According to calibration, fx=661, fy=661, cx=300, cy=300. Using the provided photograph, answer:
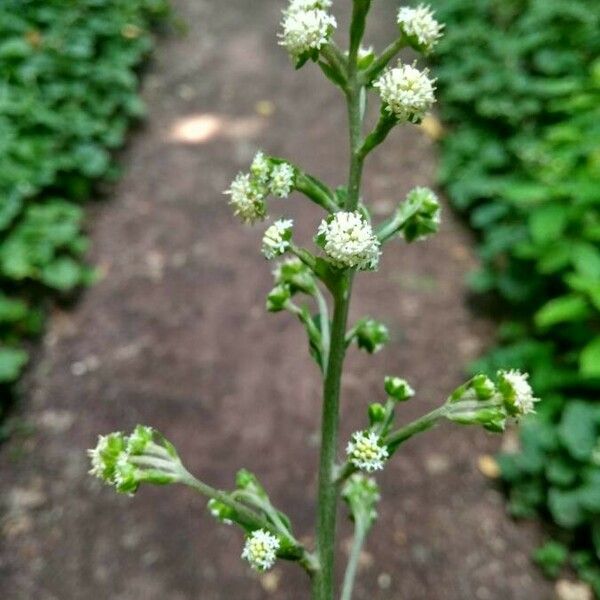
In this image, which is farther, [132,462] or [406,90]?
[132,462]

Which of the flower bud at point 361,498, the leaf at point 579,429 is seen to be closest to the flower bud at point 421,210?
the flower bud at point 361,498

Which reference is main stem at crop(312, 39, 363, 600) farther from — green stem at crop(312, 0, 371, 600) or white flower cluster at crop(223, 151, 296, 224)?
white flower cluster at crop(223, 151, 296, 224)

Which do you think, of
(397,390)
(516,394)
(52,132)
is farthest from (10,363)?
(516,394)

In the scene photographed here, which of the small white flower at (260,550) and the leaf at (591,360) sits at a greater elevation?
the small white flower at (260,550)

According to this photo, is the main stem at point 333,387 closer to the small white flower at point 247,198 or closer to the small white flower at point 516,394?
the small white flower at point 247,198

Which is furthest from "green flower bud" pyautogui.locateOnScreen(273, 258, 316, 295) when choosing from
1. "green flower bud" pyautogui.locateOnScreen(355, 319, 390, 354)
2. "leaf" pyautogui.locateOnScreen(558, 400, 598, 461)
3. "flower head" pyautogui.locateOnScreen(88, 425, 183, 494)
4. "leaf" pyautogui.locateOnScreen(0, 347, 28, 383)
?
"leaf" pyautogui.locateOnScreen(0, 347, 28, 383)

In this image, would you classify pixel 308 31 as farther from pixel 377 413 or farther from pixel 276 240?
pixel 377 413
